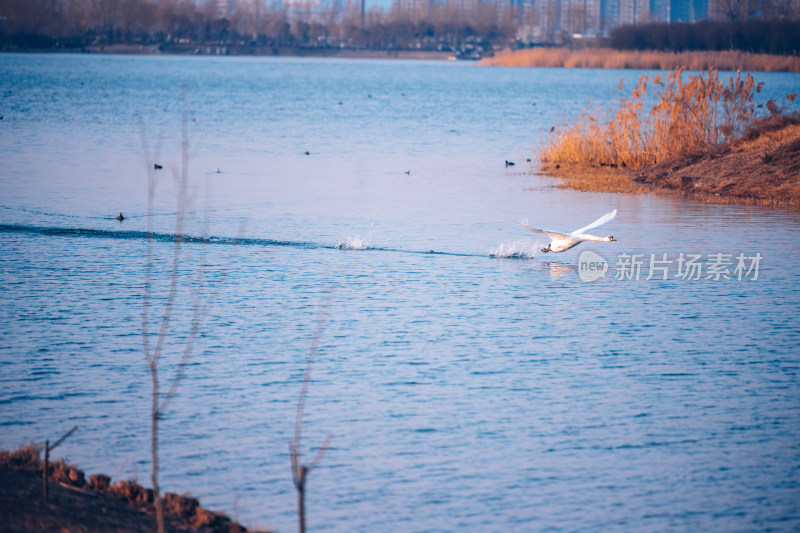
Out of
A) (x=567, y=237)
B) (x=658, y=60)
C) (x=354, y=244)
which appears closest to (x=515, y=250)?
(x=567, y=237)

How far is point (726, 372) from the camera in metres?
10.3

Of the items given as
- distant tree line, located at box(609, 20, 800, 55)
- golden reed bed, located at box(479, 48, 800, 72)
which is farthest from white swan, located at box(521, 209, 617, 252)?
distant tree line, located at box(609, 20, 800, 55)

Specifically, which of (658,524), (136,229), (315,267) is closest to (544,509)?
(658,524)

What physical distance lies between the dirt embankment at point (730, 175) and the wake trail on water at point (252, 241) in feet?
25.1

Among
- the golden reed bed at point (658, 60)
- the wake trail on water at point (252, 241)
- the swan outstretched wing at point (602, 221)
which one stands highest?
the golden reed bed at point (658, 60)

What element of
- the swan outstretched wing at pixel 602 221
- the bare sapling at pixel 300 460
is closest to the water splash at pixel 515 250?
the swan outstretched wing at pixel 602 221

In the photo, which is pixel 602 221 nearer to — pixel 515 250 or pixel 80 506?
pixel 515 250

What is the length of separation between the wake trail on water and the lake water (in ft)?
0.24

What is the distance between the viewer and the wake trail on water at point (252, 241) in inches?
643

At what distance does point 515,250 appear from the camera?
16484 millimetres

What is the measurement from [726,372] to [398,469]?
4.13 m

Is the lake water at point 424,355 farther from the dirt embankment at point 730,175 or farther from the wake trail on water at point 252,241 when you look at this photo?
the dirt embankment at point 730,175

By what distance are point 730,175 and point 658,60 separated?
82110mm

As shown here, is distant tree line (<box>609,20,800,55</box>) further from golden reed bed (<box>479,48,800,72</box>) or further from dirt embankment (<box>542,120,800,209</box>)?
dirt embankment (<box>542,120,800,209</box>)
